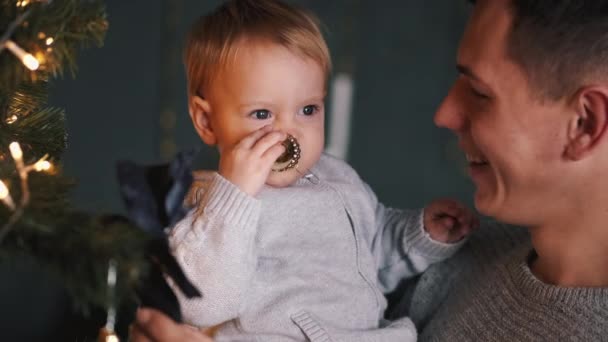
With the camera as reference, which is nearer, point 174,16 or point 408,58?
point 174,16

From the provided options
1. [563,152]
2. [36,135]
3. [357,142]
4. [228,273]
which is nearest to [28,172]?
[36,135]

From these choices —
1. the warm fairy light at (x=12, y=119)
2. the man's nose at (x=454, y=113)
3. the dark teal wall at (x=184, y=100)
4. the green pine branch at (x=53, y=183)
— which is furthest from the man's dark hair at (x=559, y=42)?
the dark teal wall at (x=184, y=100)

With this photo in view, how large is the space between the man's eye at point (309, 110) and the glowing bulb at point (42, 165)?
49 centimetres

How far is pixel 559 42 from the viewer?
1.12 m

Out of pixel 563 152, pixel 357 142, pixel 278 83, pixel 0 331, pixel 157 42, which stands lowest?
pixel 0 331

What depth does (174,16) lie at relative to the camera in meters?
3.50

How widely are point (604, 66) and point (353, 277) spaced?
1.94ft

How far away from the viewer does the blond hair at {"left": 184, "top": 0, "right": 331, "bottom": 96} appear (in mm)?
1229

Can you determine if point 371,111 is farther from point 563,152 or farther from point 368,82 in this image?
point 563,152

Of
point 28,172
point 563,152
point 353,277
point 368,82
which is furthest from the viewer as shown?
point 368,82

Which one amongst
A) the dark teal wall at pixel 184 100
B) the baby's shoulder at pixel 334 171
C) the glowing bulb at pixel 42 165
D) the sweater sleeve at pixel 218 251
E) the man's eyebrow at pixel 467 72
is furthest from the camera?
the dark teal wall at pixel 184 100

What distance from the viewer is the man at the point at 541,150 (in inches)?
43.8

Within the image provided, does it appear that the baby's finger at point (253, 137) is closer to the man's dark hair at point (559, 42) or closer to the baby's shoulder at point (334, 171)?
the baby's shoulder at point (334, 171)

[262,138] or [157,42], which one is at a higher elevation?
[262,138]
